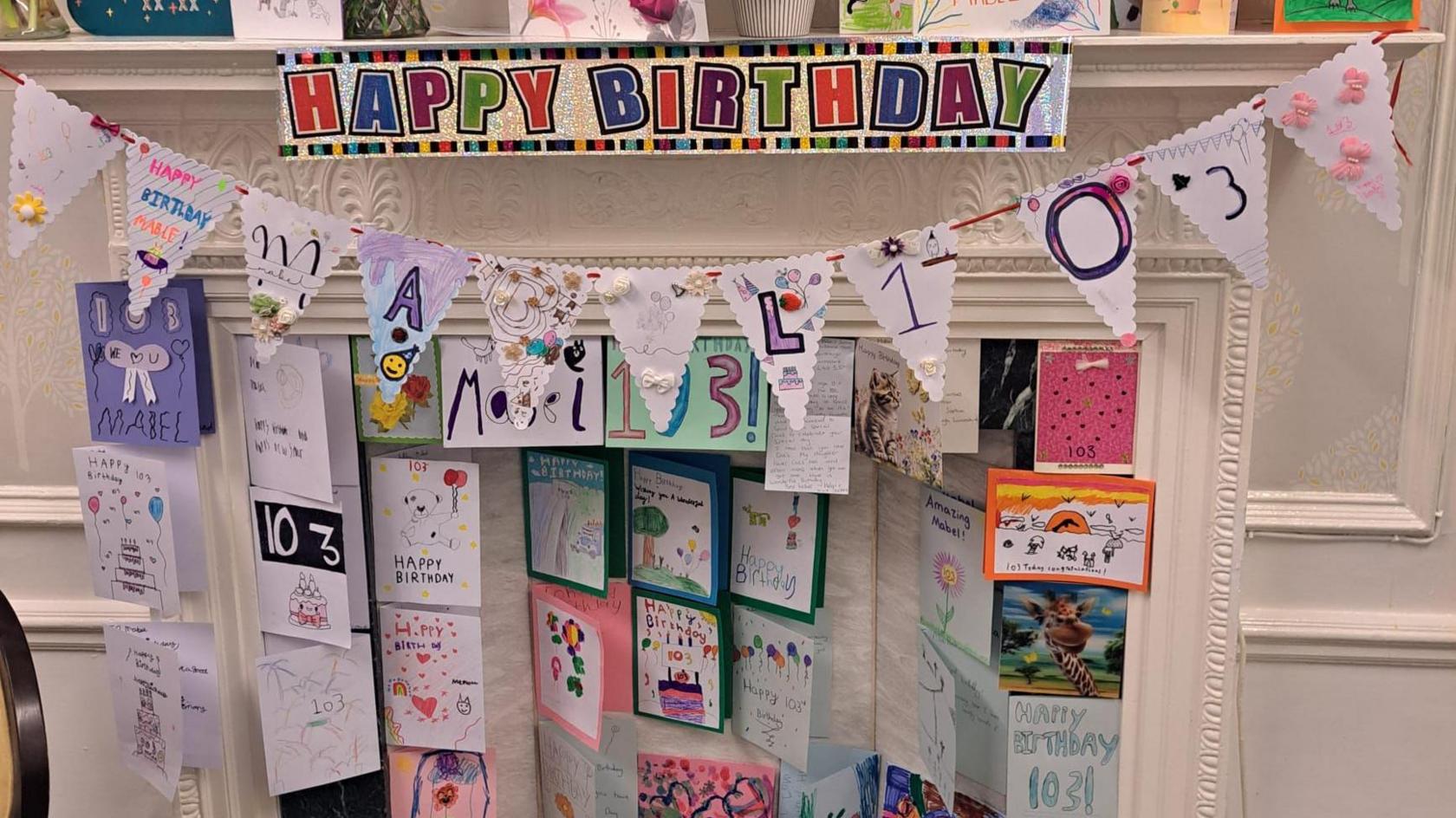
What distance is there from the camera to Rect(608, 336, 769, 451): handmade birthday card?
1.58 meters

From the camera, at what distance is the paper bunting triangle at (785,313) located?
144cm

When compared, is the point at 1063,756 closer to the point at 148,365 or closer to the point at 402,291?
the point at 402,291

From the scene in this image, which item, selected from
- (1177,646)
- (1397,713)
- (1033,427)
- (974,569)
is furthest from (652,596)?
(1397,713)

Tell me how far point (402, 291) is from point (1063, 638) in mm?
963

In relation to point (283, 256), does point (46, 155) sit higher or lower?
higher

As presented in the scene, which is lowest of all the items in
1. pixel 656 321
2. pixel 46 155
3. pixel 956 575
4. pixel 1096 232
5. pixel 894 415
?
pixel 956 575

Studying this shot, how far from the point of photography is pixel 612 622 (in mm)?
1835

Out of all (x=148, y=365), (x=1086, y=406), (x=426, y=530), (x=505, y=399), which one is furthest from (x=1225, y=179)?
(x=148, y=365)

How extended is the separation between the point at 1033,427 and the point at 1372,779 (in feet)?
2.59

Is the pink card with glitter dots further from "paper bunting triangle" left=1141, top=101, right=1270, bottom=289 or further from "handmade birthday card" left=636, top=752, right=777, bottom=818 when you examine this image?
"handmade birthday card" left=636, top=752, right=777, bottom=818

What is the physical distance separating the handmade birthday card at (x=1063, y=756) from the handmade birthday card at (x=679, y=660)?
429mm

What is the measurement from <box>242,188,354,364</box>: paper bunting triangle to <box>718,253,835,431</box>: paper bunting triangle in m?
0.48

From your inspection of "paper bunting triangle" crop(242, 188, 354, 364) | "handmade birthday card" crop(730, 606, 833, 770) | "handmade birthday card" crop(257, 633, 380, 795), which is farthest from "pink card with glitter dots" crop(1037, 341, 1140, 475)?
"handmade birthday card" crop(257, 633, 380, 795)

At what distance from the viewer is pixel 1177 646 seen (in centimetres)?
160
